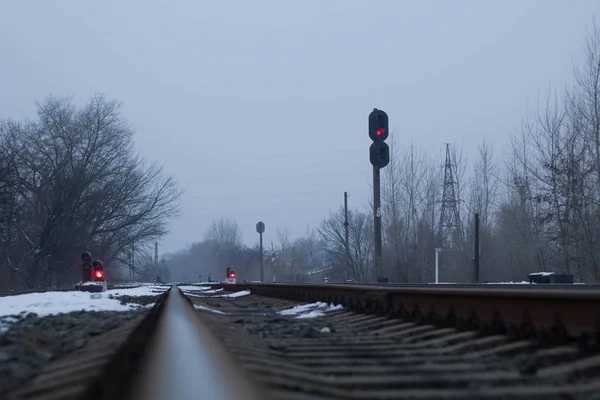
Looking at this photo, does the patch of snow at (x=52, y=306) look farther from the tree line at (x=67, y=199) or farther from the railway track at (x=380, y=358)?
the tree line at (x=67, y=199)

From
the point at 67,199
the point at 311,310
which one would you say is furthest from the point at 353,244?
the point at 311,310

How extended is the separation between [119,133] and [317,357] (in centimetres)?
4526

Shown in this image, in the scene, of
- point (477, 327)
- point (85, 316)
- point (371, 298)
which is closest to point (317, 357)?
point (477, 327)

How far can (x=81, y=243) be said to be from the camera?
1625 inches

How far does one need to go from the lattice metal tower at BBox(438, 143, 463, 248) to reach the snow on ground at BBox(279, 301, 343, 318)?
35917 millimetres

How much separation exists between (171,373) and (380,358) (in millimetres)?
1736

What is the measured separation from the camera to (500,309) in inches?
213

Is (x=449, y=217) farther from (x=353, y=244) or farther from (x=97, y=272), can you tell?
(x=97, y=272)

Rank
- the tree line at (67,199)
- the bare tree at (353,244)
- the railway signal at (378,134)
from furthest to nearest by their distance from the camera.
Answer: the bare tree at (353,244) < the tree line at (67,199) < the railway signal at (378,134)

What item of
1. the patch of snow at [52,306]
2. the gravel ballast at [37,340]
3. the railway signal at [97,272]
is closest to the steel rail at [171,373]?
the gravel ballast at [37,340]

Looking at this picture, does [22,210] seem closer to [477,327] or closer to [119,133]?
[119,133]

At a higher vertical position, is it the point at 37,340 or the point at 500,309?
the point at 500,309

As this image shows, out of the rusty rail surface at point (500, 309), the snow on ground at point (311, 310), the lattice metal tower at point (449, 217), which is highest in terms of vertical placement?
the lattice metal tower at point (449, 217)

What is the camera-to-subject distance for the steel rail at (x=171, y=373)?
2.85 m
